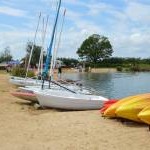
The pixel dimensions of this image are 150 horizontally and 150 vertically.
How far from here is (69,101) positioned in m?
20.6

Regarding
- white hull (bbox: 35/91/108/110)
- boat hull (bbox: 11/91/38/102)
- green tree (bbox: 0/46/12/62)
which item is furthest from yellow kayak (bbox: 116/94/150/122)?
green tree (bbox: 0/46/12/62)

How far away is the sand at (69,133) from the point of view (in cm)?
1198

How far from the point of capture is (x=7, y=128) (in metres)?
14.6

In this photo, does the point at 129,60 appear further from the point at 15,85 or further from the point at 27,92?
the point at 27,92

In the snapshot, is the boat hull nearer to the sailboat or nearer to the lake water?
the sailboat

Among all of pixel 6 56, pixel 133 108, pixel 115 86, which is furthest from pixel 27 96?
pixel 6 56

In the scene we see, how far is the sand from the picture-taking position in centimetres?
1198

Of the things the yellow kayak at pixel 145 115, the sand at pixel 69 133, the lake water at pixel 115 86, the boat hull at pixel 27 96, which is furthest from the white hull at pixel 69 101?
the lake water at pixel 115 86

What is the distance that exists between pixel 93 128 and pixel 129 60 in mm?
127972

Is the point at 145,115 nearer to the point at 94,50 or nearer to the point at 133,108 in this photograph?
the point at 133,108

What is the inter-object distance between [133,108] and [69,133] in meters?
2.63

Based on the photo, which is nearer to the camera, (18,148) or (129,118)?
(18,148)

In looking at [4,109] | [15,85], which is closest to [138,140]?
[4,109]

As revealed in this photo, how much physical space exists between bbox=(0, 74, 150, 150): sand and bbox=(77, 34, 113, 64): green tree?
119m
